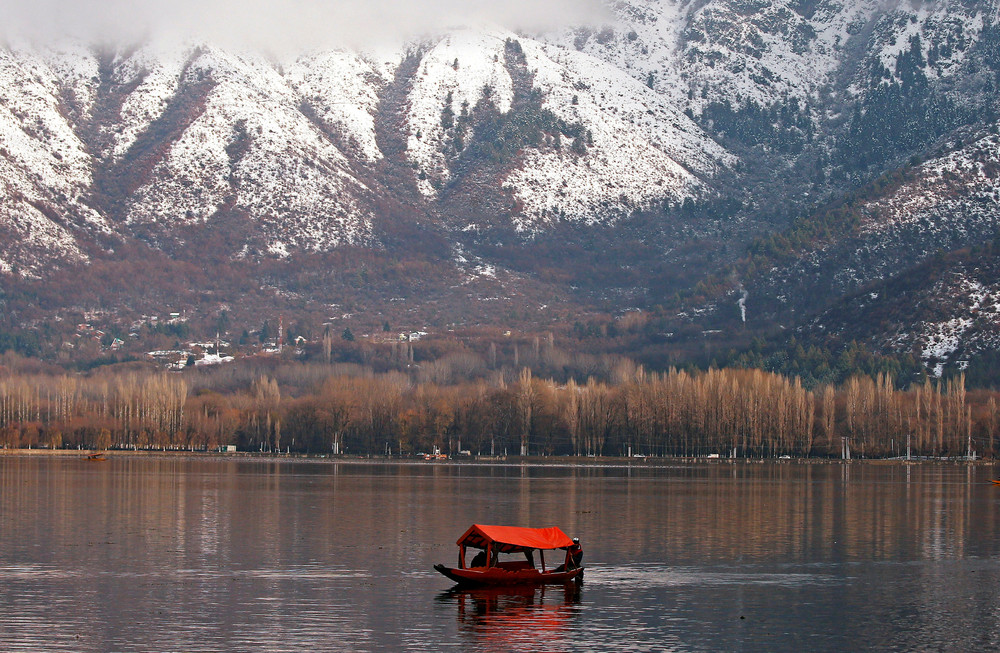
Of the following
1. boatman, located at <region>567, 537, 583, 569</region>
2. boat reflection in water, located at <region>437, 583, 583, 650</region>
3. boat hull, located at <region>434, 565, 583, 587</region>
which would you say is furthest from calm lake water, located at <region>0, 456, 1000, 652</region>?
boatman, located at <region>567, 537, 583, 569</region>

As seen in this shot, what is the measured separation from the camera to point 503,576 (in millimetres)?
64375

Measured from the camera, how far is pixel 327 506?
111 meters

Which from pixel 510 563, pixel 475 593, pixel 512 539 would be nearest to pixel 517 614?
pixel 475 593

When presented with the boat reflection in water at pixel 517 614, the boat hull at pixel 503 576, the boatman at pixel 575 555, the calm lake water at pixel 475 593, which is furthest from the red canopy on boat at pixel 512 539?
the calm lake water at pixel 475 593

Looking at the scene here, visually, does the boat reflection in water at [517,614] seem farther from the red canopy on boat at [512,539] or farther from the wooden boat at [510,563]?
the red canopy on boat at [512,539]

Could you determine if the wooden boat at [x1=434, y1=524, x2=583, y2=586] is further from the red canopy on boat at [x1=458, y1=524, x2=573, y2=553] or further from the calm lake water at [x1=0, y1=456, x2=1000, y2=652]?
the calm lake water at [x1=0, y1=456, x2=1000, y2=652]

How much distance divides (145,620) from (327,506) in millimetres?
55590

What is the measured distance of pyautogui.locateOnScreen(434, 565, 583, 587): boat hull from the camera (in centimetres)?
6398

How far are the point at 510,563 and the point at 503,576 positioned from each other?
9.70 ft

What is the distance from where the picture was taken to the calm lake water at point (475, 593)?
53.8 meters

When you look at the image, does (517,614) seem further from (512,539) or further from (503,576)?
(512,539)

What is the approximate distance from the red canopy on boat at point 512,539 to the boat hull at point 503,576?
115cm

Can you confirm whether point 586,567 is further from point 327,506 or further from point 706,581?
point 327,506

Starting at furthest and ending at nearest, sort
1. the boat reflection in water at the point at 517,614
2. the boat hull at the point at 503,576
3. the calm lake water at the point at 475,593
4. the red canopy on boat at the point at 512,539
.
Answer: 1. the red canopy on boat at the point at 512,539
2. the boat hull at the point at 503,576
3. the calm lake water at the point at 475,593
4. the boat reflection in water at the point at 517,614
